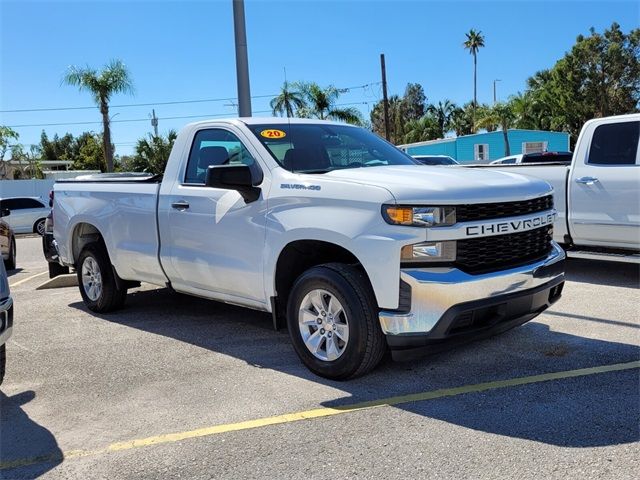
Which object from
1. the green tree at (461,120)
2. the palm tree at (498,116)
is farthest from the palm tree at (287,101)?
the green tree at (461,120)

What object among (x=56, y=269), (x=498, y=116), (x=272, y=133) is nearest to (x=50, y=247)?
(x=56, y=269)

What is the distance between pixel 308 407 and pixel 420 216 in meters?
1.46

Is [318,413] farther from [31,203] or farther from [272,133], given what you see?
[31,203]

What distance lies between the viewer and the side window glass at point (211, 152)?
5379 millimetres

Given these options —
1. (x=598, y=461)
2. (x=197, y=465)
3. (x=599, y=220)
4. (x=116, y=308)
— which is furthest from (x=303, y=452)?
(x=599, y=220)

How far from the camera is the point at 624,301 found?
672 centimetres

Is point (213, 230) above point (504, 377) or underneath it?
above

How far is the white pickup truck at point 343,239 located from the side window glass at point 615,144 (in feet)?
11.2

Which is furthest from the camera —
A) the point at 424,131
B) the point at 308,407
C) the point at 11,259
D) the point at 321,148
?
the point at 424,131

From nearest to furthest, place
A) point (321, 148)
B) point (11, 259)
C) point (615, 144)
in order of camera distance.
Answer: point (321, 148)
point (615, 144)
point (11, 259)

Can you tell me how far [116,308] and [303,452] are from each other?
4.31 metres

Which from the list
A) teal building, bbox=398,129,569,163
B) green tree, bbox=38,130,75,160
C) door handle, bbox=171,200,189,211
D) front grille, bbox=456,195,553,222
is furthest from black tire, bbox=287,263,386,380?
green tree, bbox=38,130,75,160

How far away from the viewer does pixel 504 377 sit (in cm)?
449

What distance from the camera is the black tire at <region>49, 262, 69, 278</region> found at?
899 centimetres
